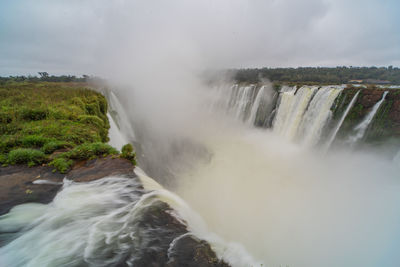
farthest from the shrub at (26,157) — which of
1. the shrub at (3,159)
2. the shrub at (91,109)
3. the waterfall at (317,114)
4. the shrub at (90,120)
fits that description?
the waterfall at (317,114)

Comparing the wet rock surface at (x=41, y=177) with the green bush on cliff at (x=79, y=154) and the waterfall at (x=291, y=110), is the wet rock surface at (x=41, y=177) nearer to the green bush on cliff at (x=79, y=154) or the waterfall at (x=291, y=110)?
the green bush on cliff at (x=79, y=154)

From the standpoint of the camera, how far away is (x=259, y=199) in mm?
12062

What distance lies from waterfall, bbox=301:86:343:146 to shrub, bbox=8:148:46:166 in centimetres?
1830

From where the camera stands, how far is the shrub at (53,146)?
5465 millimetres

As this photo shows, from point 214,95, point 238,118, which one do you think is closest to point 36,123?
point 238,118

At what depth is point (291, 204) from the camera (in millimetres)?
11016

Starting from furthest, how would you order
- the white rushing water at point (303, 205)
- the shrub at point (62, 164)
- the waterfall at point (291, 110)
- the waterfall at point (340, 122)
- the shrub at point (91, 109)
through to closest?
the waterfall at point (291, 110)
the waterfall at point (340, 122)
the shrub at point (91, 109)
the white rushing water at point (303, 205)
the shrub at point (62, 164)

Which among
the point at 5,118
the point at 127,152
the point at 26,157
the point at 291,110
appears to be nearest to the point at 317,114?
the point at 291,110

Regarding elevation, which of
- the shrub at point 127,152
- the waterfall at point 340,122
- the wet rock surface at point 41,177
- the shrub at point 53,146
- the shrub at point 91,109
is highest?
the waterfall at point 340,122

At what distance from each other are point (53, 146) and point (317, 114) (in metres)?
18.6

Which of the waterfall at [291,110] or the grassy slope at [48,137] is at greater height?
the waterfall at [291,110]

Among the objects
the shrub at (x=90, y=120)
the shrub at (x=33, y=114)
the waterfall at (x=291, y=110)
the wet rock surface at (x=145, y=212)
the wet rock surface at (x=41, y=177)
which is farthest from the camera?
the waterfall at (x=291, y=110)

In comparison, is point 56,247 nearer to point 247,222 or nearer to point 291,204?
point 247,222

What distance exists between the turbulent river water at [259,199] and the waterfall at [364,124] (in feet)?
0.52
